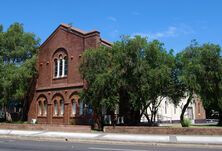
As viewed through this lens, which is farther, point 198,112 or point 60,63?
point 198,112

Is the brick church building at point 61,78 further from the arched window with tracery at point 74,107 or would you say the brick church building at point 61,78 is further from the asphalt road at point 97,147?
the asphalt road at point 97,147

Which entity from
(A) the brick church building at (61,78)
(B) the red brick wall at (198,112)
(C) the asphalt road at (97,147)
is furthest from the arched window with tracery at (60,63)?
(B) the red brick wall at (198,112)

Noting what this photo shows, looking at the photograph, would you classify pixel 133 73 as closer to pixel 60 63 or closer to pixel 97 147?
pixel 97 147

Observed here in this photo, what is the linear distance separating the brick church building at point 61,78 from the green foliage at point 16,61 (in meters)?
1.49

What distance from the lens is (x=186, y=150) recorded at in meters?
15.2

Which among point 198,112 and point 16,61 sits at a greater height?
point 16,61

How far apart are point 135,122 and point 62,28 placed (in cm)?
1625

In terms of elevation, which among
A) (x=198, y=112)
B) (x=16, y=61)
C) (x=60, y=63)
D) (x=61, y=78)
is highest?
(x=16, y=61)

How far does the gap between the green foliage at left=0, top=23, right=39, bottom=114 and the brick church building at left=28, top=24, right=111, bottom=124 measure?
1.49 metres

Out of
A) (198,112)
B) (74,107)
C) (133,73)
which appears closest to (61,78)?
(74,107)

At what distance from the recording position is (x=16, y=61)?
41.2 meters

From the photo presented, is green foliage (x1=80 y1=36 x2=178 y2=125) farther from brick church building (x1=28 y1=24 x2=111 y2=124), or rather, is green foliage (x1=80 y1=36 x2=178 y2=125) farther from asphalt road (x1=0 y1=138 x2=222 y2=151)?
asphalt road (x1=0 y1=138 x2=222 y2=151)

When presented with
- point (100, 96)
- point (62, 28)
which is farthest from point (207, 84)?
point (62, 28)

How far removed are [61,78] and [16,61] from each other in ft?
24.0
